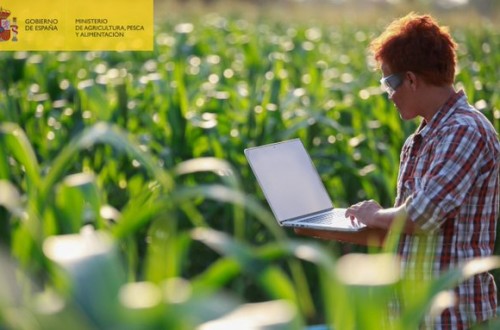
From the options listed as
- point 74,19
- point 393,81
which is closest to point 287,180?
point 393,81

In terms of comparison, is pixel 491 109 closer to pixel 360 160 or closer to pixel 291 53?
pixel 360 160

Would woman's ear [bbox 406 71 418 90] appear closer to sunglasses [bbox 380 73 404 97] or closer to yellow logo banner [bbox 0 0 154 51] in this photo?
sunglasses [bbox 380 73 404 97]

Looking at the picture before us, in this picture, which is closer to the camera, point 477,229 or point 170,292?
point 170,292

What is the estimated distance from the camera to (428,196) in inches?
108

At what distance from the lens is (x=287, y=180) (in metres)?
3.13

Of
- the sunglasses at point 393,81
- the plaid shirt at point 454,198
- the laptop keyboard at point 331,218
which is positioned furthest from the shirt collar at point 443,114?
the laptop keyboard at point 331,218

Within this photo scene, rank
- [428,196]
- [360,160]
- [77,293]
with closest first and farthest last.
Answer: [77,293] < [428,196] < [360,160]

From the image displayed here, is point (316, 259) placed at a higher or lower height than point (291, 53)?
higher

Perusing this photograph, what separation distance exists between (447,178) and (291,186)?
1.70 ft

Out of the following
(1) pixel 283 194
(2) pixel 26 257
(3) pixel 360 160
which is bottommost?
(3) pixel 360 160

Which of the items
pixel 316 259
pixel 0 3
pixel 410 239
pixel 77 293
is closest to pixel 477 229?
pixel 410 239

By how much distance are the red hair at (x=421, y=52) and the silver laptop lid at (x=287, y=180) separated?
43 cm

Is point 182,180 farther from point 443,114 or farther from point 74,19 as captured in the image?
point 443,114

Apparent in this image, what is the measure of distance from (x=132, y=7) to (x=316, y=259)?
11.2 feet
